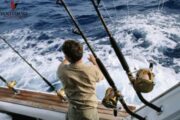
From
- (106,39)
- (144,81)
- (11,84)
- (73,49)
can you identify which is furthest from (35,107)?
(106,39)

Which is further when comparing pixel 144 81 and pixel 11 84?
pixel 11 84

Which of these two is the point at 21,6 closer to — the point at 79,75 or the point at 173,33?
the point at 173,33

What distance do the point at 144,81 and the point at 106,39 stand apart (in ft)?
20.0

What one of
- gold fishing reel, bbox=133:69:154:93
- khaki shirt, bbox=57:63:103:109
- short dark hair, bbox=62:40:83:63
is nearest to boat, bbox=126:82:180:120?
gold fishing reel, bbox=133:69:154:93

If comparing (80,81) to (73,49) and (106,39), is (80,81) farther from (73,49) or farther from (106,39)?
(106,39)

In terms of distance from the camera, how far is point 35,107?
4.91m

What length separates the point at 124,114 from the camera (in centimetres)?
446

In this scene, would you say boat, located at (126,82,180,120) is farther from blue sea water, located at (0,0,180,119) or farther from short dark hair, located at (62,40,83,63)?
blue sea water, located at (0,0,180,119)

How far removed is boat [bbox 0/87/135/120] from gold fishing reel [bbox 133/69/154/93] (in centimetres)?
170

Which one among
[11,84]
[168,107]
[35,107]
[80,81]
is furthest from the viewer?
[11,84]

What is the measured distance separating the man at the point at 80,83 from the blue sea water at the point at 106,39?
2.39 m

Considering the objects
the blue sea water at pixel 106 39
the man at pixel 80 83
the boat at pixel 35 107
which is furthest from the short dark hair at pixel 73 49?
the blue sea water at pixel 106 39

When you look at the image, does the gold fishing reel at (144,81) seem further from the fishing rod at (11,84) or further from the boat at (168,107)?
the fishing rod at (11,84)

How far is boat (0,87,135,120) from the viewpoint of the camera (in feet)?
15.3
